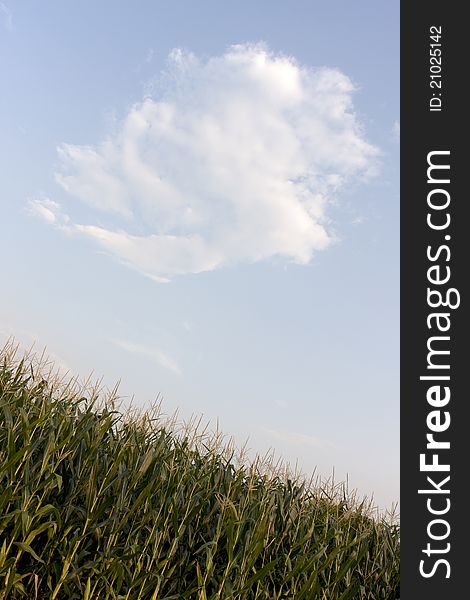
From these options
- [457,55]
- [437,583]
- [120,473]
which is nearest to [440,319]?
[437,583]

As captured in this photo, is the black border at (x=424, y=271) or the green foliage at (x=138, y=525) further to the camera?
the black border at (x=424, y=271)

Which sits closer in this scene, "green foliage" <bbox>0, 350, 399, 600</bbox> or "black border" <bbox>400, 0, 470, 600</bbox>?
"green foliage" <bbox>0, 350, 399, 600</bbox>

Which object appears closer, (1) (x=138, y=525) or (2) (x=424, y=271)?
(1) (x=138, y=525)

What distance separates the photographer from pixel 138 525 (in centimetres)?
399

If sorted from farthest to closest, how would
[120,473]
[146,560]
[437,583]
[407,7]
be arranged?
[407,7], [437,583], [120,473], [146,560]

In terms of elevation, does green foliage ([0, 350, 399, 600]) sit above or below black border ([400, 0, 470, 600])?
below

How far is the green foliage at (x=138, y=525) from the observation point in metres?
3.64

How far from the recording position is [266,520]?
13.9 ft

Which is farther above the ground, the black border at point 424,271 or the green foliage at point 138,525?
the black border at point 424,271

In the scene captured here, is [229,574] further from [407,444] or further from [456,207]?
[456,207]

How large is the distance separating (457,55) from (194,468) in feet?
13.1

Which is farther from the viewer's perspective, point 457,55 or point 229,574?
Result: point 457,55

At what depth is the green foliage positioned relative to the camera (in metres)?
3.64

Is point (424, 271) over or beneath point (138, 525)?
over
